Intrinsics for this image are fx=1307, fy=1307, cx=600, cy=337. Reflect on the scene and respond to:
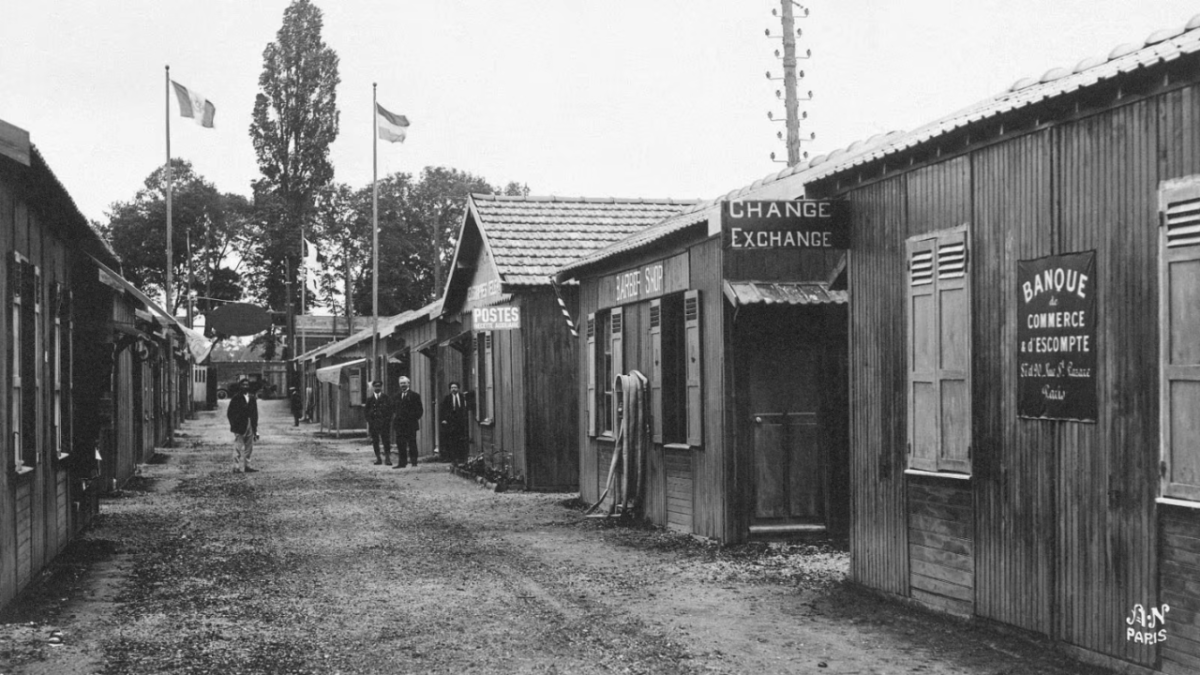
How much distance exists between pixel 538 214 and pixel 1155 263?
647 inches

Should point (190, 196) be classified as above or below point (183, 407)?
above

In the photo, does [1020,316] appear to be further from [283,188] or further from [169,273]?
[283,188]

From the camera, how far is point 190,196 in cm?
7650

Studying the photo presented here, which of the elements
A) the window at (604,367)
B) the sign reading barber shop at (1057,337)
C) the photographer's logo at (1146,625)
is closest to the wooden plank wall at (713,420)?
the window at (604,367)

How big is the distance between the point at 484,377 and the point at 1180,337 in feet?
60.1

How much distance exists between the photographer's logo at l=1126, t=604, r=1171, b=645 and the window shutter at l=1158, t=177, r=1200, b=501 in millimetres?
629

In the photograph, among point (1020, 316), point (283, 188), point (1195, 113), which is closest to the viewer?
point (1195, 113)

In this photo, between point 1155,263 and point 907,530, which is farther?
point 907,530

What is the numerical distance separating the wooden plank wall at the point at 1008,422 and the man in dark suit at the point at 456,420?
17.6 m

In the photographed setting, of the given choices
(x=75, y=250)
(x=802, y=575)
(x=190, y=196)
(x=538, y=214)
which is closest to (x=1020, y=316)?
(x=802, y=575)

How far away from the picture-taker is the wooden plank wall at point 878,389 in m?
9.52

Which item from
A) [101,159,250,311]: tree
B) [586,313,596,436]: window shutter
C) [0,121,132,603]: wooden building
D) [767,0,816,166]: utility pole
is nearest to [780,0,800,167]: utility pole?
[767,0,816,166]: utility pole

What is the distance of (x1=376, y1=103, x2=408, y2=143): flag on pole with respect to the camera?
34650 millimetres

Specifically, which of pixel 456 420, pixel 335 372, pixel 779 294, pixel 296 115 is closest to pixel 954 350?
pixel 779 294
